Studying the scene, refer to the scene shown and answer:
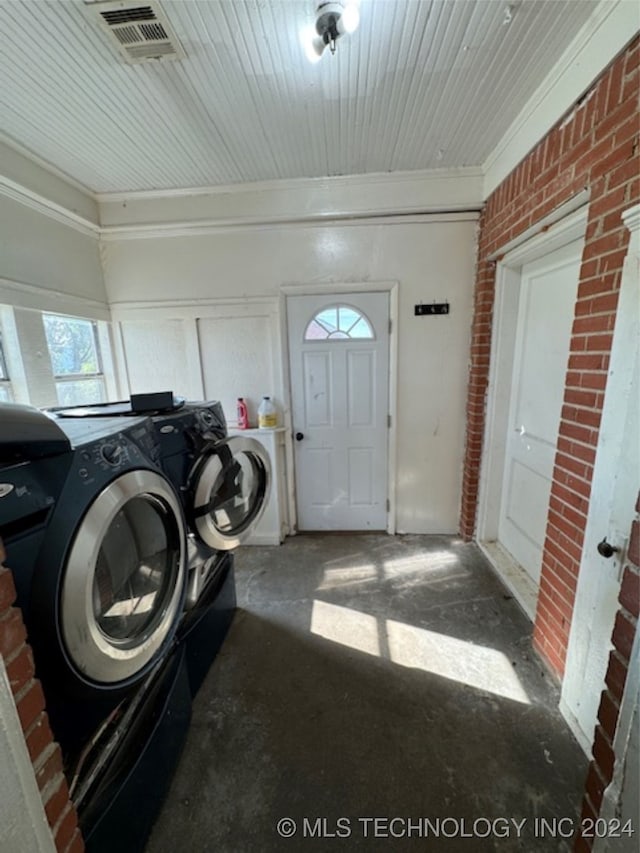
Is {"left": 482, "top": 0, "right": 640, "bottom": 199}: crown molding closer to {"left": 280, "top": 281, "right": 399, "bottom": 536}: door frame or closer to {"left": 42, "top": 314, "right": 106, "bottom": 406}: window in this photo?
{"left": 280, "top": 281, "right": 399, "bottom": 536}: door frame

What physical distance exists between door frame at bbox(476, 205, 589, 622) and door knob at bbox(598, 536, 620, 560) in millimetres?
946

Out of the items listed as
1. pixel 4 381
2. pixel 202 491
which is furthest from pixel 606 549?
pixel 4 381

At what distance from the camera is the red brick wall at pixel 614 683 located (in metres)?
0.79

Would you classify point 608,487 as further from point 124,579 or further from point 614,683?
point 124,579

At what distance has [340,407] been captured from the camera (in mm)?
2621

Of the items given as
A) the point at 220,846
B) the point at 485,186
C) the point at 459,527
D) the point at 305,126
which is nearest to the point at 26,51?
the point at 305,126

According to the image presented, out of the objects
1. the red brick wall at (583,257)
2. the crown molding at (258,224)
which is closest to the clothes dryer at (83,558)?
the red brick wall at (583,257)

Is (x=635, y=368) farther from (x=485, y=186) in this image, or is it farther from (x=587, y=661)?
(x=485, y=186)

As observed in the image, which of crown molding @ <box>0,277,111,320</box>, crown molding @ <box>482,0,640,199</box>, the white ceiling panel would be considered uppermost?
the white ceiling panel

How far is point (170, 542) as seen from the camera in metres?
1.13

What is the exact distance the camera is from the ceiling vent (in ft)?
3.62

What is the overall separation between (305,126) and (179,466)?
186 cm

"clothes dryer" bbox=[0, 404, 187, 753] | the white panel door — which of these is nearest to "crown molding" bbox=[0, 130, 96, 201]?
"clothes dryer" bbox=[0, 404, 187, 753]

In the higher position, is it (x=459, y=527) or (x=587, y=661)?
(x=587, y=661)
